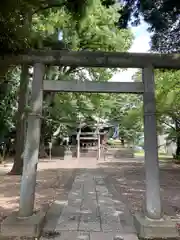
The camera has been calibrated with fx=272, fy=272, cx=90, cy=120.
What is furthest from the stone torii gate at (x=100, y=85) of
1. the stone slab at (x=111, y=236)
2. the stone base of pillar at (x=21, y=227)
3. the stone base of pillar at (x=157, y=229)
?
the stone base of pillar at (x=21, y=227)

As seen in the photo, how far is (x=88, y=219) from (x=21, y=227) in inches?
51.7

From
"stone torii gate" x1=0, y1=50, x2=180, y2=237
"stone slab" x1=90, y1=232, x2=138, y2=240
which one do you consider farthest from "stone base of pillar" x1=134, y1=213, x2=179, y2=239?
"stone torii gate" x1=0, y1=50, x2=180, y2=237

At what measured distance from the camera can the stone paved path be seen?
407 cm

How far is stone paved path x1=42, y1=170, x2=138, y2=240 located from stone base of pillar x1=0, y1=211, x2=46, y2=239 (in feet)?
0.53

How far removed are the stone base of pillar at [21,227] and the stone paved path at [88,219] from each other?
0.16 metres

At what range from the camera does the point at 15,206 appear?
5816 millimetres

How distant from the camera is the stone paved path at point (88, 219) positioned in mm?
4074

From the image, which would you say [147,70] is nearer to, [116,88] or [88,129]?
[116,88]

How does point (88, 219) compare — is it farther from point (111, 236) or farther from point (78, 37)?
point (78, 37)

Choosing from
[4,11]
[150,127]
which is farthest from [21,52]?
[150,127]

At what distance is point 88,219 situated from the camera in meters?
4.87

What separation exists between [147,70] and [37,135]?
7.04 ft

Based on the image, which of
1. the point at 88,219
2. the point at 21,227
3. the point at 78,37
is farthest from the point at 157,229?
the point at 78,37

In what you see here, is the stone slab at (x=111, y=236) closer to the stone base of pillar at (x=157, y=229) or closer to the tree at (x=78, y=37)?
the stone base of pillar at (x=157, y=229)
